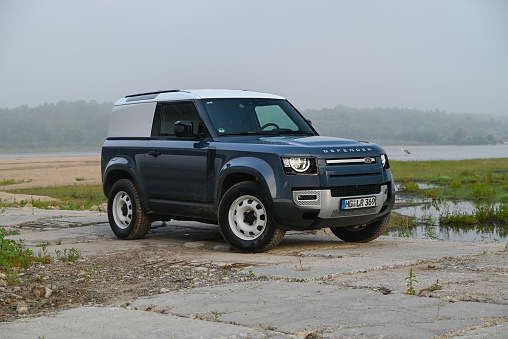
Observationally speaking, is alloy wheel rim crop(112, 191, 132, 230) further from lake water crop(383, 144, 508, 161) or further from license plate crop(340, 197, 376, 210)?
lake water crop(383, 144, 508, 161)

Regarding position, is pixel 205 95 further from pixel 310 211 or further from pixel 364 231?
pixel 364 231

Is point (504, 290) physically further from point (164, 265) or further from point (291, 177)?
point (164, 265)

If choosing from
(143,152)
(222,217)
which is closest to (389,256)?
(222,217)

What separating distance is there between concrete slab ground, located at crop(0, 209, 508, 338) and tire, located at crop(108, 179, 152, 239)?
169 centimetres

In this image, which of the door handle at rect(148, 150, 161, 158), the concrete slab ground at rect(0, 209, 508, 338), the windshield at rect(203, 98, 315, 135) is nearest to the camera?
the concrete slab ground at rect(0, 209, 508, 338)

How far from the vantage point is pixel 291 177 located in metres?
8.77

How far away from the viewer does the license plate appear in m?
8.96

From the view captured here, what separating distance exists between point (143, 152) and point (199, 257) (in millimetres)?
2436

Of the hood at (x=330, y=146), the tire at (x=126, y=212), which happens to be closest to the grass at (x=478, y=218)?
the hood at (x=330, y=146)

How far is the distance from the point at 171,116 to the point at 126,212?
1799mm

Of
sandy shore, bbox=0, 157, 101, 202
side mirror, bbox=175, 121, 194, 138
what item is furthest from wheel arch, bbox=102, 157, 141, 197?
sandy shore, bbox=0, 157, 101, 202

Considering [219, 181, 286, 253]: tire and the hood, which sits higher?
the hood

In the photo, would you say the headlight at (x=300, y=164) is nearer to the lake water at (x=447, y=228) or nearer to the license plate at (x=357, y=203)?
the license plate at (x=357, y=203)

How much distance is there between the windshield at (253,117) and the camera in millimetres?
9984
